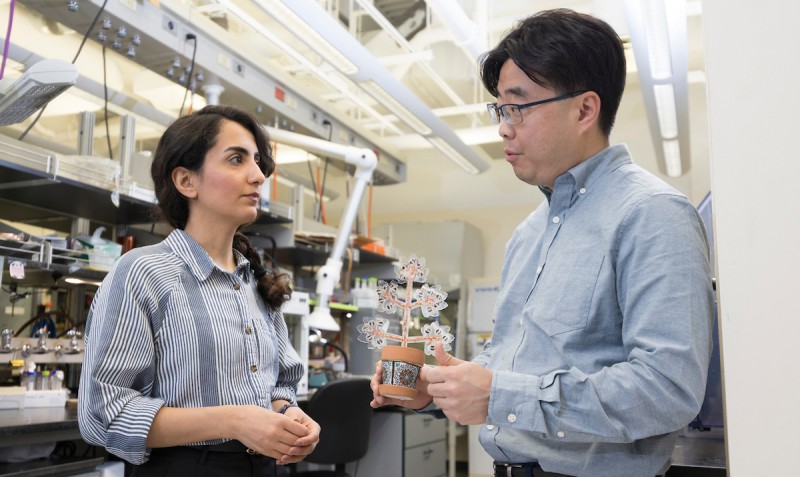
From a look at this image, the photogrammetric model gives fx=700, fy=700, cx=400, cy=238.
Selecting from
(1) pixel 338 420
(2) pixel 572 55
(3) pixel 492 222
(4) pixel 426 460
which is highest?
(3) pixel 492 222

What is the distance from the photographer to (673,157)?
5340 millimetres

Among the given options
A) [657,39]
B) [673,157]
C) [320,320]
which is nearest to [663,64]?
[657,39]

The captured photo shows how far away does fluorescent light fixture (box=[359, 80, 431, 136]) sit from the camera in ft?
11.9

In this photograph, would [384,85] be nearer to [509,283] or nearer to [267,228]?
[267,228]

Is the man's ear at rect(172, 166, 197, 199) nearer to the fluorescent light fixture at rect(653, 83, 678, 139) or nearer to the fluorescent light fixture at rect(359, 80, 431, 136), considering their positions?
the fluorescent light fixture at rect(359, 80, 431, 136)

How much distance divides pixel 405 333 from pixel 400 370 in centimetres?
7

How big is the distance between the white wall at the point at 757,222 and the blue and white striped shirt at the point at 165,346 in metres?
0.92

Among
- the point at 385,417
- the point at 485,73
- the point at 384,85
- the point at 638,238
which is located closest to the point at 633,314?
the point at 638,238

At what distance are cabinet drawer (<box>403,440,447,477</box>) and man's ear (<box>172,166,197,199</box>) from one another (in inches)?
111

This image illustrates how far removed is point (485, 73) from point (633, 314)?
1.86 ft

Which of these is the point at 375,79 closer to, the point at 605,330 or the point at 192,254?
the point at 192,254

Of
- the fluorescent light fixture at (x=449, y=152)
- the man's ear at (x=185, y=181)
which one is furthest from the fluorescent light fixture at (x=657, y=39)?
the man's ear at (x=185, y=181)

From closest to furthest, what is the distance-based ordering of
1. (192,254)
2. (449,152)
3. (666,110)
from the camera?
(192,254), (666,110), (449,152)

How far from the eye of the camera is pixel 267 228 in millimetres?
3775
